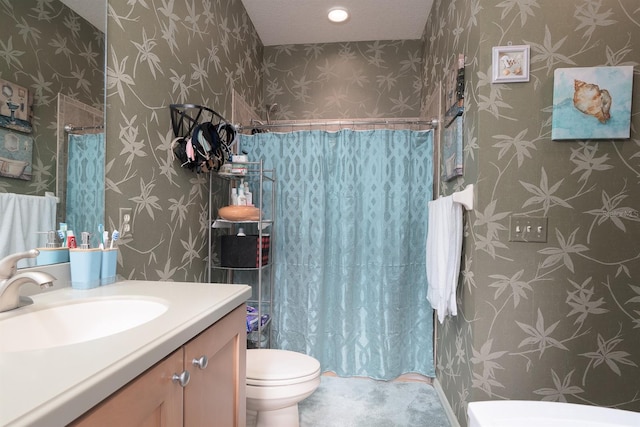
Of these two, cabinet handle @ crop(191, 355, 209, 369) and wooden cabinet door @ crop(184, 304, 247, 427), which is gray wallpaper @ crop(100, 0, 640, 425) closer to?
wooden cabinet door @ crop(184, 304, 247, 427)

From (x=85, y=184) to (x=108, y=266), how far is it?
0.95ft

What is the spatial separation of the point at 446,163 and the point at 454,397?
4.20 ft

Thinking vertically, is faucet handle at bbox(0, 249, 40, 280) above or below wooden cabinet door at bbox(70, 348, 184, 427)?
above

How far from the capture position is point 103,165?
1.18m

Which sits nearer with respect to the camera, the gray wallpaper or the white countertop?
the white countertop

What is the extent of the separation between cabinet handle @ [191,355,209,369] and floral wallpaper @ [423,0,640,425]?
1177mm

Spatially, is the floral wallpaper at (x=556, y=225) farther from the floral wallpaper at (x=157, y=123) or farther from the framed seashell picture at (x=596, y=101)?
the floral wallpaper at (x=157, y=123)

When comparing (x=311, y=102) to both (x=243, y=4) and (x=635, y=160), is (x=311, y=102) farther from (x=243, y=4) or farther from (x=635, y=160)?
(x=635, y=160)

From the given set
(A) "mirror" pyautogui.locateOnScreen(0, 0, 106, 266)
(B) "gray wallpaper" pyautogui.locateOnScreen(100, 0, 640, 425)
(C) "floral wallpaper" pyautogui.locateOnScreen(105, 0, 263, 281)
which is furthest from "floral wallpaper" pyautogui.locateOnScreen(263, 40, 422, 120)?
(A) "mirror" pyautogui.locateOnScreen(0, 0, 106, 266)

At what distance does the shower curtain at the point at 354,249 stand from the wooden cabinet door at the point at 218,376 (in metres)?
1.25

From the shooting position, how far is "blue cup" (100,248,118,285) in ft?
3.54

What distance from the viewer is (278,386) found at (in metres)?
1.39

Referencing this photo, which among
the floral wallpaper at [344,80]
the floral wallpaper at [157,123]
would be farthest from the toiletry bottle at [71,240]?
the floral wallpaper at [344,80]

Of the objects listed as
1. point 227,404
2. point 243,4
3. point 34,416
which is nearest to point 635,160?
point 227,404
